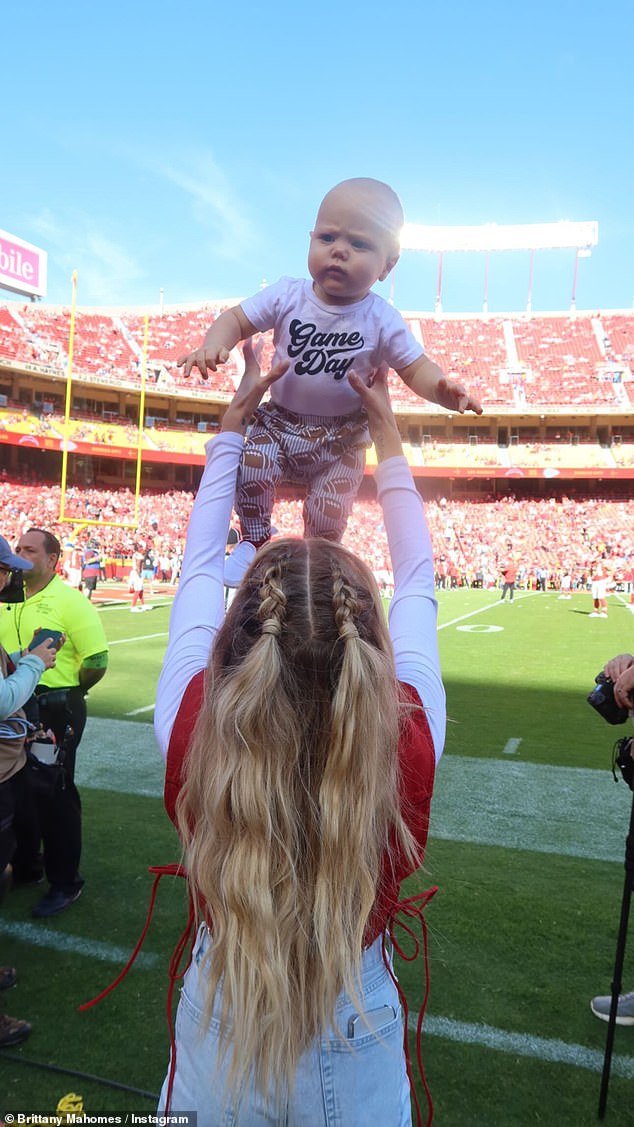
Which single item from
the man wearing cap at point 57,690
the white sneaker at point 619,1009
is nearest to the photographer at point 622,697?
the white sneaker at point 619,1009

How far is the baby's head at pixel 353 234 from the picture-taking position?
6.70 feet

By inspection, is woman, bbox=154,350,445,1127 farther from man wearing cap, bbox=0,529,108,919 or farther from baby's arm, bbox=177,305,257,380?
man wearing cap, bbox=0,529,108,919

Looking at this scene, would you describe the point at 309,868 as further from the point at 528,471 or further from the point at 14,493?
the point at 528,471

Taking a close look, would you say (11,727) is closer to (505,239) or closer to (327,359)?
(327,359)

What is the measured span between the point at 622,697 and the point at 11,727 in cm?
223

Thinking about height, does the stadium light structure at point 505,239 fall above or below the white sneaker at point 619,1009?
above

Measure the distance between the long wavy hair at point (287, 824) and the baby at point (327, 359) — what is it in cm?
96

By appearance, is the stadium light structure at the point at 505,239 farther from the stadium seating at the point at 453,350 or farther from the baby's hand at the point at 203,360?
the baby's hand at the point at 203,360

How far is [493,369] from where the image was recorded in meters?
46.6

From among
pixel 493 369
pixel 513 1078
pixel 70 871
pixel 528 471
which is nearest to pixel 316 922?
pixel 513 1078

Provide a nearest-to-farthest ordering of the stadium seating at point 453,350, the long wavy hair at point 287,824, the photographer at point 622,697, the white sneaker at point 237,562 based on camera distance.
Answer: the long wavy hair at point 287,824
the white sneaker at point 237,562
the photographer at point 622,697
the stadium seating at point 453,350

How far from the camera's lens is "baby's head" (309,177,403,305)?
2041mm

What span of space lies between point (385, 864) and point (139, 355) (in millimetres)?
45091

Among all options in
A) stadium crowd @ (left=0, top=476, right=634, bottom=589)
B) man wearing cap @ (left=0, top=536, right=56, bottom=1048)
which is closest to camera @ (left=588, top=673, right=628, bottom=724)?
man wearing cap @ (left=0, top=536, right=56, bottom=1048)
